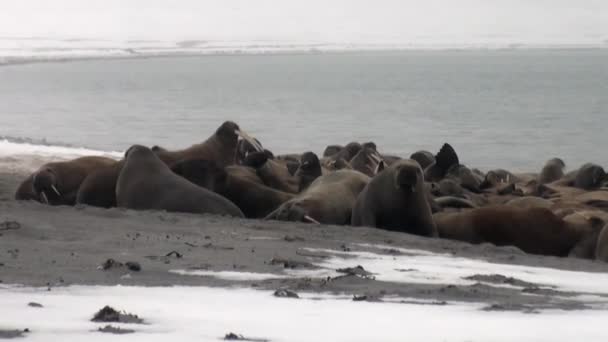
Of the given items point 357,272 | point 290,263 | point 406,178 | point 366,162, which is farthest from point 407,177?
point 366,162

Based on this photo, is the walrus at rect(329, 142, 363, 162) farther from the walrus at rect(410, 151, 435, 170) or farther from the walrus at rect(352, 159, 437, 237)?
the walrus at rect(352, 159, 437, 237)

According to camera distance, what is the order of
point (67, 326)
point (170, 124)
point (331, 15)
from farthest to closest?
1. point (331, 15)
2. point (170, 124)
3. point (67, 326)

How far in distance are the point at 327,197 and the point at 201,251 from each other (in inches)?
129

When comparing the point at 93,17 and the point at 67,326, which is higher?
the point at 93,17

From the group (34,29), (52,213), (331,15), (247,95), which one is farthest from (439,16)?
(52,213)

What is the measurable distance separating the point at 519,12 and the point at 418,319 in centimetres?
15226

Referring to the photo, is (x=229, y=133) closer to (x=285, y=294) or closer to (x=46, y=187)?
(x=46, y=187)

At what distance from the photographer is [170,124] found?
3369 cm

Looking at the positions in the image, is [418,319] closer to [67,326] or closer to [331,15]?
[67,326]

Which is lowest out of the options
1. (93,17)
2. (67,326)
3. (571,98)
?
(67,326)

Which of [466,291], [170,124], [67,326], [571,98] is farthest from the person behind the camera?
[571,98]

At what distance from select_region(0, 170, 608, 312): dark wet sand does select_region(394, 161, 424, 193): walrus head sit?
73cm

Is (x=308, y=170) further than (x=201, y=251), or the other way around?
(x=308, y=170)

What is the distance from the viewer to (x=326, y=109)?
43.4 m
